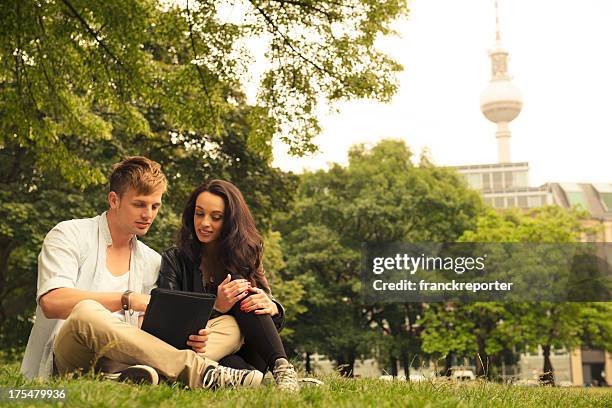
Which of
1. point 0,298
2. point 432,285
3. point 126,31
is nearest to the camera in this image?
point 126,31

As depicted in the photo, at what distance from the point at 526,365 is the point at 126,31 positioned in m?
55.9

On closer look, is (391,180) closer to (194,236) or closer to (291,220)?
(291,220)

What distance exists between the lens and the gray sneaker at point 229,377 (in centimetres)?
460

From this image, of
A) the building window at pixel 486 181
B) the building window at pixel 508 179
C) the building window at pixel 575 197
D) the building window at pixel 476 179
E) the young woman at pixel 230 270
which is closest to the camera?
the young woman at pixel 230 270

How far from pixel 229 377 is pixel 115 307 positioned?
820 mm

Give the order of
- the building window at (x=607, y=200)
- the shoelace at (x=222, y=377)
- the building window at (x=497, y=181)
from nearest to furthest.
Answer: the shoelace at (x=222, y=377) < the building window at (x=607, y=200) < the building window at (x=497, y=181)

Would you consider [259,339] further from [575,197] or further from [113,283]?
[575,197]

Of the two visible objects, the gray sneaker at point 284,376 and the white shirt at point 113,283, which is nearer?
the gray sneaker at point 284,376

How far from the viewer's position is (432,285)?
31.5m

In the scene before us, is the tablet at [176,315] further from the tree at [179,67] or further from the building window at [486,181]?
the building window at [486,181]

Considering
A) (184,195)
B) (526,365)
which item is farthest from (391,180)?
(526,365)

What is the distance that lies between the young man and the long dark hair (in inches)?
11.1

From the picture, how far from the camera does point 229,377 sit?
15.2 feet

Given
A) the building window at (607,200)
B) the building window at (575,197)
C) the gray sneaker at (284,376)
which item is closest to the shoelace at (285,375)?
the gray sneaker at (284,376)
